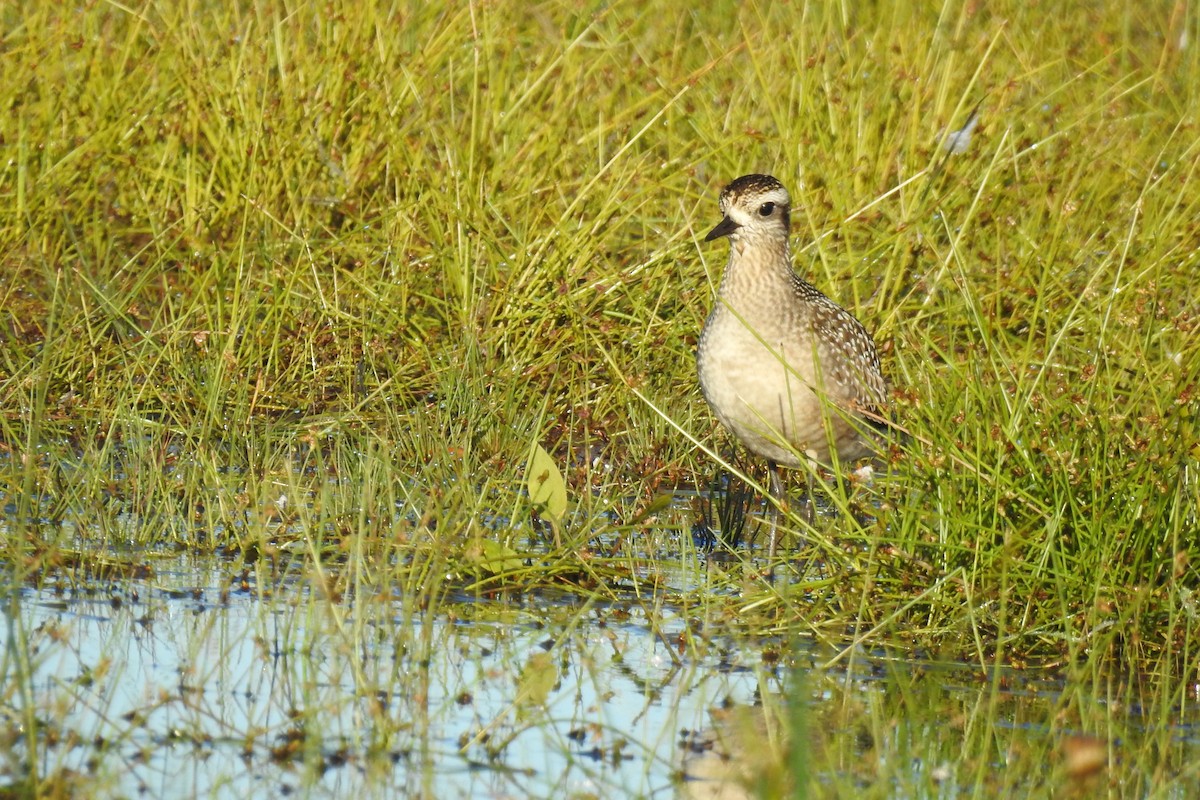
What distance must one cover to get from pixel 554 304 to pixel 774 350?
140 cm

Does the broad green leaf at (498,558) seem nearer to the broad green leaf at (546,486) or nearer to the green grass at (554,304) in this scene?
the green grass at (554,304)

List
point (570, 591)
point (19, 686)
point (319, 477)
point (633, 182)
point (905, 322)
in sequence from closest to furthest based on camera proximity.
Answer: point (19, 686)
point (570, 591)
point (319, 477)
point (905, 322)
point (633, 182)

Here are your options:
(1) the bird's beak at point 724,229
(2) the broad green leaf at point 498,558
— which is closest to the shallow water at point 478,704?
(2) the broad green leaf at point 498,558

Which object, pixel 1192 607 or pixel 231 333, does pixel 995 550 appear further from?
pixel 231 333

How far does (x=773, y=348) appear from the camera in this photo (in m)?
7.18

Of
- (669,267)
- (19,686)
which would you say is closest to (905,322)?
(669,267)

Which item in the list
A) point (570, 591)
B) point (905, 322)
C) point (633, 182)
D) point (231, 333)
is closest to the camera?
point (570, 591)

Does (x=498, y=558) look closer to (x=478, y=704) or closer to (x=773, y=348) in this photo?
(x=478, y=704)

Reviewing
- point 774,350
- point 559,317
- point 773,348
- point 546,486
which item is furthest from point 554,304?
point 546,486

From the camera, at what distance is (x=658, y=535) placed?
270 inches

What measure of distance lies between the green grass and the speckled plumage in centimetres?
41

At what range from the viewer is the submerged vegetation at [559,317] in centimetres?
573

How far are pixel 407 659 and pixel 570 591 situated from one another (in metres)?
1.06

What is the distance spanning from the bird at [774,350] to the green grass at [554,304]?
0.39 metres
